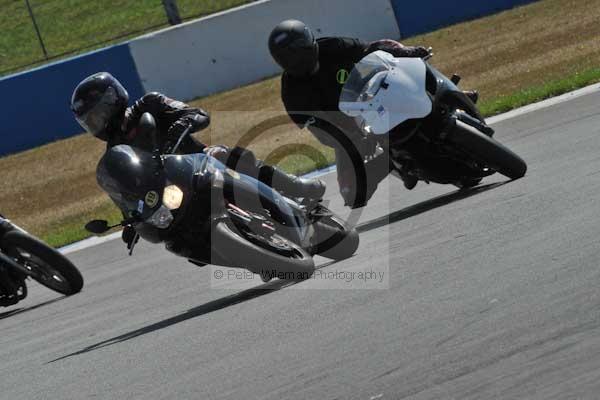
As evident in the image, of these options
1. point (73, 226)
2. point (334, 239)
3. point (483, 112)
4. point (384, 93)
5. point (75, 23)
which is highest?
point (384, 93)

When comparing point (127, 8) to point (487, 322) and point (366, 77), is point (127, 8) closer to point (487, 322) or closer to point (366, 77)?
point (366, 77)

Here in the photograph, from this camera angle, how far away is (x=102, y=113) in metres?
8.96

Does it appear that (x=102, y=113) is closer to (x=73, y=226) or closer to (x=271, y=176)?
(x=271, y=176)

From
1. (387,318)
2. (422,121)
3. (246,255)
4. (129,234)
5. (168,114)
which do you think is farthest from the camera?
(422,121)

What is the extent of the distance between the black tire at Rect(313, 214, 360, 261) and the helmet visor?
1.62 meters

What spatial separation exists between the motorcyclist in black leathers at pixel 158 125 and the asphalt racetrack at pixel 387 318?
2.13ft

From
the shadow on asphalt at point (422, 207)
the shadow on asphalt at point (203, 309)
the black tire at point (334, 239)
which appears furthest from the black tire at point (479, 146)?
the shadow on asphalt at point (203, 309)

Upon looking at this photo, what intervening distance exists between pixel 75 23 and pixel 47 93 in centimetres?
646

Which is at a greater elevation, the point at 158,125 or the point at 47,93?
the point at 158,125

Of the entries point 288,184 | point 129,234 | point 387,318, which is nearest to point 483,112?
point 288,184

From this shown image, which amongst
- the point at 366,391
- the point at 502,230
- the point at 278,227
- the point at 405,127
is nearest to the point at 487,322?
the point at 366,391

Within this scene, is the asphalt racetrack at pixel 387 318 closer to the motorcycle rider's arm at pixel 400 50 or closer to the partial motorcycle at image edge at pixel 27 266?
the partial motorcycle at image edge at pixel 27 266

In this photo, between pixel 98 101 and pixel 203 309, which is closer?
pixel 203 309

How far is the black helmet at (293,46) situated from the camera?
9.34 meters
